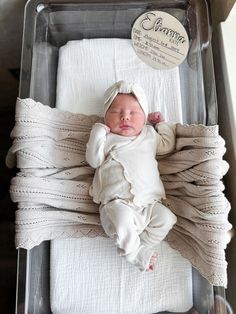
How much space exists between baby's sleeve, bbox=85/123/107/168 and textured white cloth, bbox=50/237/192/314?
0.64 feet

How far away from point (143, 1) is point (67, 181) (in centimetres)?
52

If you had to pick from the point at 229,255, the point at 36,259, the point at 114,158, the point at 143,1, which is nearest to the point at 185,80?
the point at 143,1

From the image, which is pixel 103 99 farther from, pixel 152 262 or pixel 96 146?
pixel 152 262

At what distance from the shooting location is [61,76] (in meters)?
1.03

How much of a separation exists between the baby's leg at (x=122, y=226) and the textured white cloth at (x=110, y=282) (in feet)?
0.31

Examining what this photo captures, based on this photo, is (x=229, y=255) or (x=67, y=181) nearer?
(x=67, y=181)

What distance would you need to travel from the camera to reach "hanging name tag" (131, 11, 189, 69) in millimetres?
992

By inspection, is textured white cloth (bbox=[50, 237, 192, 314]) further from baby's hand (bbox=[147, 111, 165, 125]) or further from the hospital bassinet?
baby's hand (bbox=[147, 111, 165, 125])

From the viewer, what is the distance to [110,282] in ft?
2.90

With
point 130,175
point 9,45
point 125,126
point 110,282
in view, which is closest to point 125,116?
point 125,126

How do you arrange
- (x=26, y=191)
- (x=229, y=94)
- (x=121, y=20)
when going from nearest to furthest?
(x=26, y=191)
(x=229, y=94)
(x=121, y=20)

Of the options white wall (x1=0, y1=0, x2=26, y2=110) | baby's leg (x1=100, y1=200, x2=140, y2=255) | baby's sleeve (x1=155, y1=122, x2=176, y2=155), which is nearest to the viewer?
baby's leg (x1=100, y1=200, x2=140, y2=255)

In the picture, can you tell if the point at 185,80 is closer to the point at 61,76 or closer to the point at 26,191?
the point at 61,76

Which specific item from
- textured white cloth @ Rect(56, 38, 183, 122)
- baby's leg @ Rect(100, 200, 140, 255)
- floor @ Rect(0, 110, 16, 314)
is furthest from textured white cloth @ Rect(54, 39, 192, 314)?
floor @ Rect(0, 110, 16, 314)
